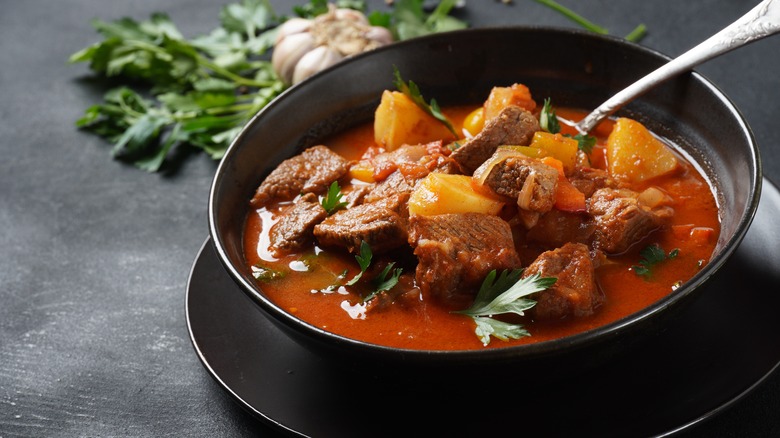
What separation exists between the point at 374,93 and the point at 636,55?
1345mm

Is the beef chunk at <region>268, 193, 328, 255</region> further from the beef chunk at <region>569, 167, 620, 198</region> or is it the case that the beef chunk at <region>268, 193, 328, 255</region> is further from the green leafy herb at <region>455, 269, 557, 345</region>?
the beef chunk at <region>569, 167, 620, 198</region>

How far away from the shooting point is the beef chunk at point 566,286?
3154 mm

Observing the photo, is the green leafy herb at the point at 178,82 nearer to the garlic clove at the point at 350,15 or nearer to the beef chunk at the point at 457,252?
the garlic clove at the point at 350,15

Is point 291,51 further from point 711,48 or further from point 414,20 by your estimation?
point 711,48

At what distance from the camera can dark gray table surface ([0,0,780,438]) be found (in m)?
3.61

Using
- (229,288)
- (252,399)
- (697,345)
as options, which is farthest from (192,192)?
(697,345)

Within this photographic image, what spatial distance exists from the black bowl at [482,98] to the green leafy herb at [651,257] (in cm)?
20

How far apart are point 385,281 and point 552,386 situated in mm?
779

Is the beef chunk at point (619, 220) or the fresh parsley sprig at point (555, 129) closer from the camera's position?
the beef chunk at point (619, 220)

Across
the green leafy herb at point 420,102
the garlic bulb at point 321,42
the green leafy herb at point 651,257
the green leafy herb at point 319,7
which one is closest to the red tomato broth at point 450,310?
the green leafy herb at point 651,257

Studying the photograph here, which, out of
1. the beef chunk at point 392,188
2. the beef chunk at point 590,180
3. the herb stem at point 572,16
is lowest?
the beef chunk at point 392,188

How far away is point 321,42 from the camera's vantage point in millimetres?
5410

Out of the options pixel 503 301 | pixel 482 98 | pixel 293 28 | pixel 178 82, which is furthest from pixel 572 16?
pixel 503 301

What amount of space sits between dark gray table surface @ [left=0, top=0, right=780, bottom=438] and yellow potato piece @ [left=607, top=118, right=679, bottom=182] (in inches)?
36.5
